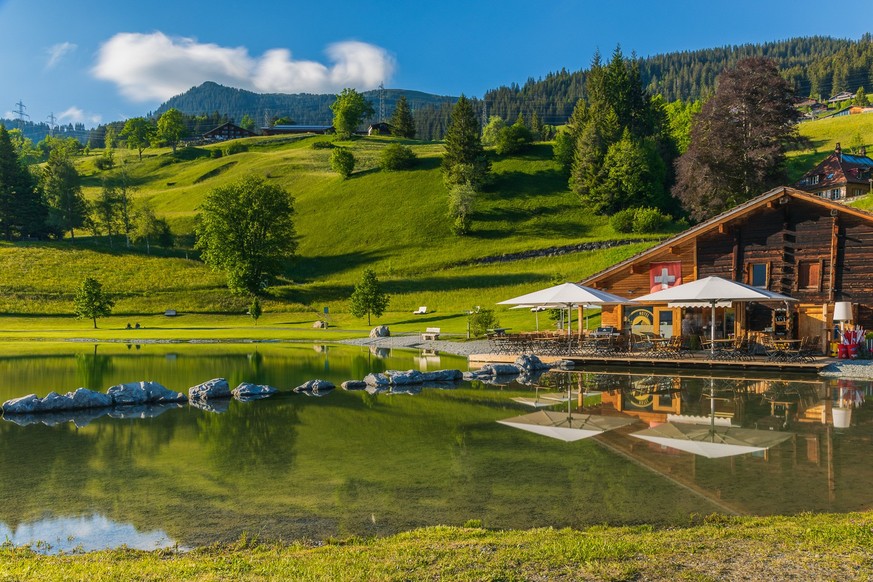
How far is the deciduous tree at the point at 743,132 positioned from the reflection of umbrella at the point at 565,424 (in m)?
38.5

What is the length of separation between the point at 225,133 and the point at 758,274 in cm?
16704

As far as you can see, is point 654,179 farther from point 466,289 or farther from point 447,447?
point 447,447

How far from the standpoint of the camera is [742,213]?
30.2 meters

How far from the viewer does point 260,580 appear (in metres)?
6.19

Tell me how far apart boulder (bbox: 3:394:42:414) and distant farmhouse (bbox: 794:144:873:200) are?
74.3 meters

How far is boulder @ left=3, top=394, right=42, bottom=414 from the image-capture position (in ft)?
58.1

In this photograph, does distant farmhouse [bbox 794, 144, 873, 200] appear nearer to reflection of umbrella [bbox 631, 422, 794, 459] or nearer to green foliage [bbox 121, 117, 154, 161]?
reflection of umbrella [bbox 631, 422, 794, 459]

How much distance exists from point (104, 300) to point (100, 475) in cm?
5049

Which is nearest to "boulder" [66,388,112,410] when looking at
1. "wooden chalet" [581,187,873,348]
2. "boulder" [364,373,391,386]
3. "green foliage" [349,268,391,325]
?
"boulder" [364,373,391,386]

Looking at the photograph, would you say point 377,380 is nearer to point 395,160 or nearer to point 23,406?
point 23,406

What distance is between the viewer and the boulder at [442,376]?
23359 mm

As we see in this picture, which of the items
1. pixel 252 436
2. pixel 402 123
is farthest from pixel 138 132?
pixel 252 436

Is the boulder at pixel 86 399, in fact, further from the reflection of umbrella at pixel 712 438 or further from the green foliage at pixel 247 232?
the green foliage at pixel 247 232

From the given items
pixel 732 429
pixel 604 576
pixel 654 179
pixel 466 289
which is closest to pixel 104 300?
pixel 466 289
